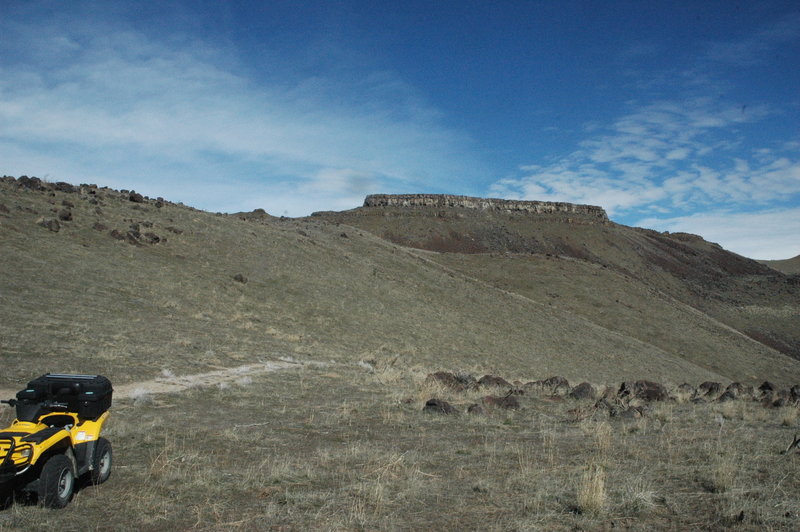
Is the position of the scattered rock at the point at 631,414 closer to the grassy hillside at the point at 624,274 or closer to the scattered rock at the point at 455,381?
the scattered rock at the point at 455,381

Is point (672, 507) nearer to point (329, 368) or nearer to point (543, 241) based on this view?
point (329, 368)

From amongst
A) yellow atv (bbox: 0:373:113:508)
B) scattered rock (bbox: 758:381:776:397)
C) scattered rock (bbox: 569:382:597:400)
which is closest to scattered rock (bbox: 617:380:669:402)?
scattered rock (bbox: 569:382:597:400)

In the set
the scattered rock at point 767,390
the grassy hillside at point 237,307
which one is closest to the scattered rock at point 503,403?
the grassy hillside at point 237,307

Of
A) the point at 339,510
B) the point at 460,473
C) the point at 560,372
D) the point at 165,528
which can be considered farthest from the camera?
the point at 560,372

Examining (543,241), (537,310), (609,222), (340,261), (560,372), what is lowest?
(560,372)

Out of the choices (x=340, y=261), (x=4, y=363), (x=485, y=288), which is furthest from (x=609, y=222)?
(x=4, y=363)

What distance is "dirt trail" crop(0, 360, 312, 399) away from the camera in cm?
1172

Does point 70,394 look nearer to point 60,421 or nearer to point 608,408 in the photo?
point 60,421

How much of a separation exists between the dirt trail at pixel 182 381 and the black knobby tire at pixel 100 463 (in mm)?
5199

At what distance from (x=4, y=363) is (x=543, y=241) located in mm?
94067

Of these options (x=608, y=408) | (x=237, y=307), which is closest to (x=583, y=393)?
(x=608, y=408)

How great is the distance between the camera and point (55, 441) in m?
5.63

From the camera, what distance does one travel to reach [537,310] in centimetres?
4206

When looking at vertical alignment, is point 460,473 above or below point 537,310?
below
